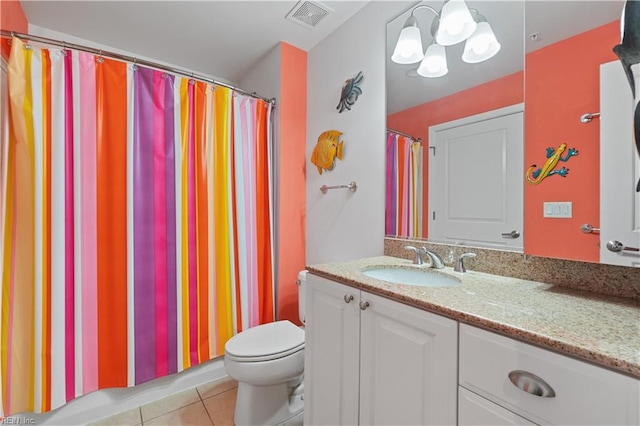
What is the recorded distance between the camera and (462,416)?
2.29 ft

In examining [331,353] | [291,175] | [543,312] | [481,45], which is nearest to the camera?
[543,312]

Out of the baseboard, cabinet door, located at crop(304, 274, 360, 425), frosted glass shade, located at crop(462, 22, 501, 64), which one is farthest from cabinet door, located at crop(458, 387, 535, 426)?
the baseboard

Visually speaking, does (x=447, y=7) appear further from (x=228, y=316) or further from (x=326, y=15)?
(x=228, y=316)

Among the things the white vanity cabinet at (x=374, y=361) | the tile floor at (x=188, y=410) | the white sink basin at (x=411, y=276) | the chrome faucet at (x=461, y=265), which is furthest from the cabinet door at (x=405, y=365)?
the tile floor at (x=188, y=410)

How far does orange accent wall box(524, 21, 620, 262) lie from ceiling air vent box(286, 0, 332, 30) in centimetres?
120

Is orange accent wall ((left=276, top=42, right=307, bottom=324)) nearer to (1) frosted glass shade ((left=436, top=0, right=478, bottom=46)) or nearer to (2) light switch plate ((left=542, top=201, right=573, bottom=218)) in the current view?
(1) frosted glass shade ((left=436, top=0, right=478, bottom=46))

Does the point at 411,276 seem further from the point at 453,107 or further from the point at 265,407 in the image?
the point at 265,407

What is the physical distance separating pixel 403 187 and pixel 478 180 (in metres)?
0.38

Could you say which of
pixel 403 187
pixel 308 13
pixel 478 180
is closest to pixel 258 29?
pixel 308 13

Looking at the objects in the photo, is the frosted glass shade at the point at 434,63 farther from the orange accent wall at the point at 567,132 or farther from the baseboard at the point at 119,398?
the baseboard at the point at 119,398

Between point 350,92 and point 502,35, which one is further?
point 350,92

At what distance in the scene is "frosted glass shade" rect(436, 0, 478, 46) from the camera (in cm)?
122

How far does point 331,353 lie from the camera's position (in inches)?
43.1

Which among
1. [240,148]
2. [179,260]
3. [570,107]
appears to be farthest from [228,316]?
[570,107]
